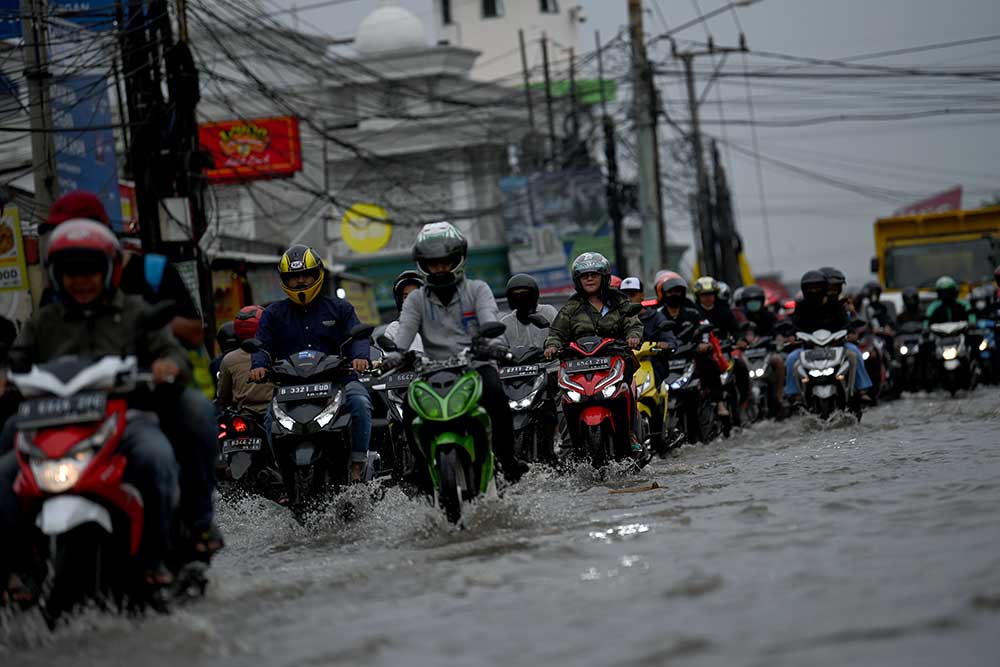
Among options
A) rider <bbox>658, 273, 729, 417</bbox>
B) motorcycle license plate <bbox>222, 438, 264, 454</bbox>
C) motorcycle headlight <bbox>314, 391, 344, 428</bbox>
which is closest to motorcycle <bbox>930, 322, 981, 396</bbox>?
rider <bbox>658, 273, 729, 417</bbox>

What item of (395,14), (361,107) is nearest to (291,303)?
(361,107)

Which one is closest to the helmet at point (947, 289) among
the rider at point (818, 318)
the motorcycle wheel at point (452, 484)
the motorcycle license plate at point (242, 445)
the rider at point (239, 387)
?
the rider at point (818, 318)

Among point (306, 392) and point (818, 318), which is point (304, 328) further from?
point (818, 318)

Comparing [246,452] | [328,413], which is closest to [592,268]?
[246,452]

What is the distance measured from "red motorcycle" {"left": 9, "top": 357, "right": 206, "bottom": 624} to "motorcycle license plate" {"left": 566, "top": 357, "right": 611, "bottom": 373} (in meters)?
5.67

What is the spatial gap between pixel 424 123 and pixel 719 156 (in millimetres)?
15856

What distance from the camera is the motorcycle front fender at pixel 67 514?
19.5ft

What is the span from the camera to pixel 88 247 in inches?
258

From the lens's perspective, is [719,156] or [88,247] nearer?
[88,247]

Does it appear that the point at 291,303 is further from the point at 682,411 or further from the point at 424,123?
the point at 424,123

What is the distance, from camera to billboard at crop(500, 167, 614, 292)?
55031 mm

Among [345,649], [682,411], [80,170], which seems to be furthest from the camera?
[80,170]

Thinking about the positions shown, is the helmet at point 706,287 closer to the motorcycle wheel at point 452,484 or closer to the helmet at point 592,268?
the helmet at point 592,268

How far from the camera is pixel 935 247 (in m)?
32.2
